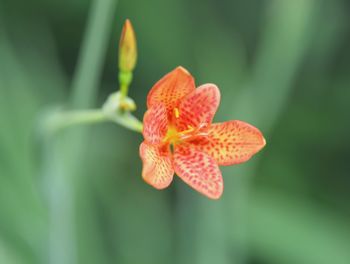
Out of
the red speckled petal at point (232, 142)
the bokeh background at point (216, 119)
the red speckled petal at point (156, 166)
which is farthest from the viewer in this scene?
the bokeh background at point (216, 119)

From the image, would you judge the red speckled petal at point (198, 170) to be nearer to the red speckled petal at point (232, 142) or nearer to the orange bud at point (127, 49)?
the red speckled petal at point (232, 142)

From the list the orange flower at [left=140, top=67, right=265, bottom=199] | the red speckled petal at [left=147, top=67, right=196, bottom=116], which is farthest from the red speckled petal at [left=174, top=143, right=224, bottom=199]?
the red speckled petal at [left=147, top=67, right=196, bottom=116]

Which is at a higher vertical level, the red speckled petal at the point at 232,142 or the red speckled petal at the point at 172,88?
the red speckled petal at the point at 172,88

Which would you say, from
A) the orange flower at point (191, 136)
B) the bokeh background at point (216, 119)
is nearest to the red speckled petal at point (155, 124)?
the orange flower at point (191, 136)

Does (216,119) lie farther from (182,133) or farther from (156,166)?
(156,166)

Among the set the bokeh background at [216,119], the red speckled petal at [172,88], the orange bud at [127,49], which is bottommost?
the bokeh background at [216,119]

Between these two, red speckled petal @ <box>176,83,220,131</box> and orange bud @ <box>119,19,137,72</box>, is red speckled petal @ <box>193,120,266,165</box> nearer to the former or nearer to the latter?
red speckled petal @ <box>176,83,220,131</box>

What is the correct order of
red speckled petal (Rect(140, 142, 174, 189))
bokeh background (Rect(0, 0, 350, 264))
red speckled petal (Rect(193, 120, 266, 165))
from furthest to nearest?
bokeh background (Rect(0, 0, 350, 264))
red speckled petal (Rect(193, 120, 266, 165))
red speckled petal (Rect(140, 142, 174, 189))
